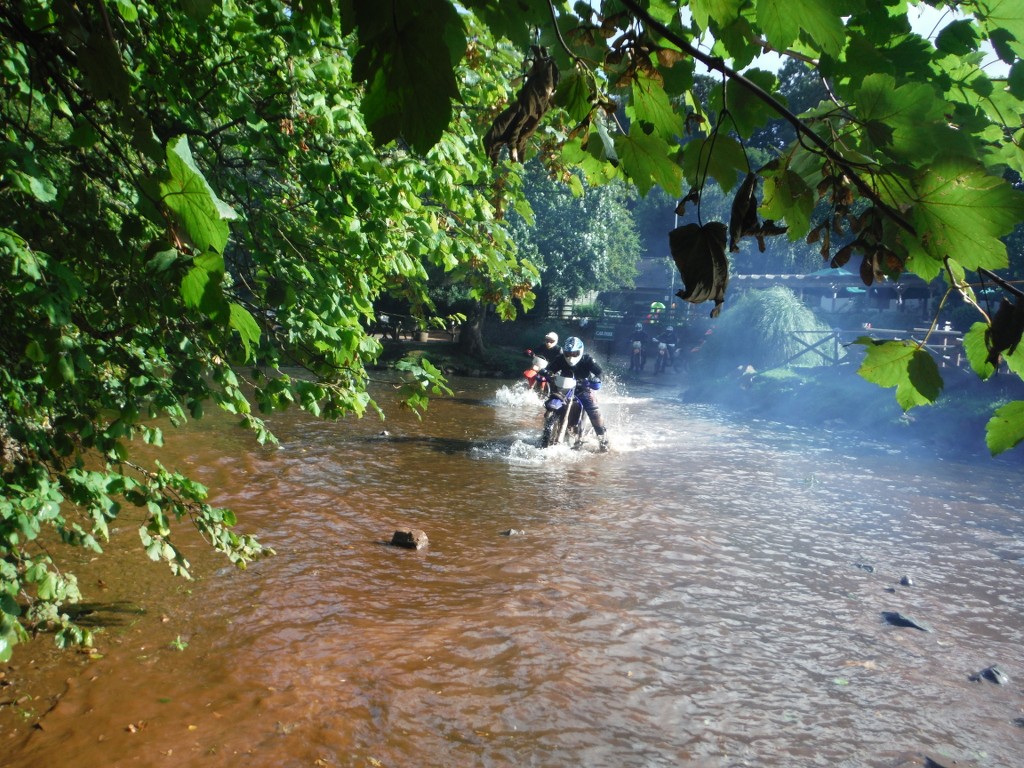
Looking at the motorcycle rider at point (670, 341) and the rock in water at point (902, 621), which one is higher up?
the motorcycle rider at point (670, 341)

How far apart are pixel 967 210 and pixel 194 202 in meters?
1.37

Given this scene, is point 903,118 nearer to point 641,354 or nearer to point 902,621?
point 902,621

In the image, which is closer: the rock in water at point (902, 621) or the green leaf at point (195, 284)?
the green leaf at point (195, 284)

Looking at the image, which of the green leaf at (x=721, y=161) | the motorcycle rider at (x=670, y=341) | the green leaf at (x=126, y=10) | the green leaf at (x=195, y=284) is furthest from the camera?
the motorcycle rider at (x=670, y=341)

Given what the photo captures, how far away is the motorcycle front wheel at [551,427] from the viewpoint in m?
14.2

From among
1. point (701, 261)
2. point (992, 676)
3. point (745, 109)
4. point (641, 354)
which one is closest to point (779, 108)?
point (701, 261)

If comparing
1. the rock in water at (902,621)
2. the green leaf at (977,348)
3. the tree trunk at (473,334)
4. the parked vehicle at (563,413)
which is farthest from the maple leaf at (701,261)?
the tree trunk at (473,334)

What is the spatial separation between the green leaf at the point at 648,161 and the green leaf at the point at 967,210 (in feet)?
1.85

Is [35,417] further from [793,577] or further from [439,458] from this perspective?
[439,458]

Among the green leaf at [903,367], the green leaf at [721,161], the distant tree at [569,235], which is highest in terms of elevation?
the distant tree at [569,235]

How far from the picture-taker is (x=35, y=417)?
420cm

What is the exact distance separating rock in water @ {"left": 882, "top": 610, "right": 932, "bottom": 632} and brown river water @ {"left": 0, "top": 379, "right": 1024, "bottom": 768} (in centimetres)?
12

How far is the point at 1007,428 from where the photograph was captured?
162 centimetres

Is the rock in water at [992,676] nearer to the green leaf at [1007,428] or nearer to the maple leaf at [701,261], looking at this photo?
the green leaf at [1007,428]
